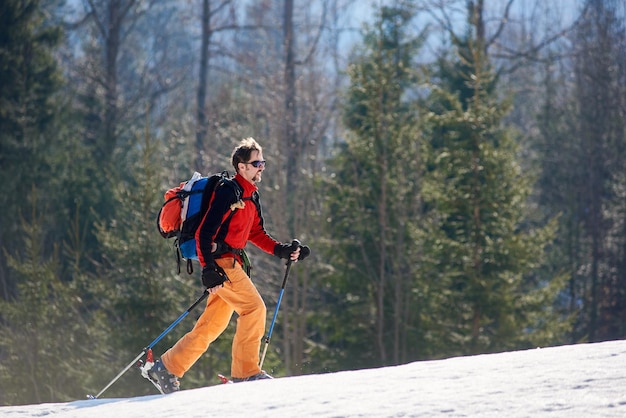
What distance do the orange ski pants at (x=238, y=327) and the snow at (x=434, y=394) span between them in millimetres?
916

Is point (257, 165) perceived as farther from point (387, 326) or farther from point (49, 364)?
point (49, 364)

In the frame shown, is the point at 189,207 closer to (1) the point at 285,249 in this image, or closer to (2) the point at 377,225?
(1) the point at 285,249

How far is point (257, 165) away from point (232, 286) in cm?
83

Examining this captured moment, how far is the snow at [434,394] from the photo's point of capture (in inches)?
169

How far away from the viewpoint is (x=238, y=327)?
6609 millimetres

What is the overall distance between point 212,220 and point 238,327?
2.66 ft

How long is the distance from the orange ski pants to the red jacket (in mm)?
162

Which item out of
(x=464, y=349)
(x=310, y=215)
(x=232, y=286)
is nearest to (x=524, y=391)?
(x=232, y=286)

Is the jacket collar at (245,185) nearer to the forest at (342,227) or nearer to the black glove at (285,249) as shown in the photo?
the black glove at (285,249)

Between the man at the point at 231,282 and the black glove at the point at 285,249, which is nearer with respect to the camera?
the man at the point at 231,282

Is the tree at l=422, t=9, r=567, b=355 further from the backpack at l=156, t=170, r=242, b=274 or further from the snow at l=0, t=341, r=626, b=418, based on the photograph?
the snow at l=0, t=341, r=626, b=418

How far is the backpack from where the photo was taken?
6410 mm

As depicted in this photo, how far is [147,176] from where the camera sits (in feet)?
56.2

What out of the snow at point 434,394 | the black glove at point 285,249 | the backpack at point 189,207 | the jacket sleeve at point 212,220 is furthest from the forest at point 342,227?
the snow at point 434,394
